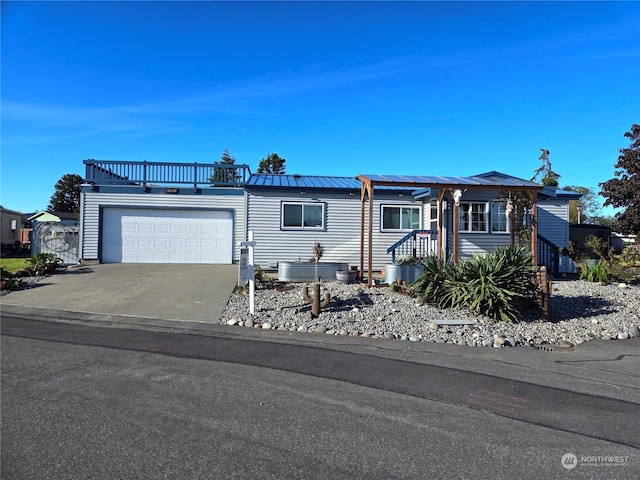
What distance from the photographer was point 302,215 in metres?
15.5

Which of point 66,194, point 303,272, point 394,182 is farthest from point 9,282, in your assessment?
point 66,194

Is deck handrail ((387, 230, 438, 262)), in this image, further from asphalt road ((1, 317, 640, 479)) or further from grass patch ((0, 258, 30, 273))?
grass patch ((0, 258, 30, 273))

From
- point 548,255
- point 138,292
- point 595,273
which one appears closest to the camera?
point 138,292

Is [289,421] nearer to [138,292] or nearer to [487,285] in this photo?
[487,285]

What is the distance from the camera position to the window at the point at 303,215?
1544 cm

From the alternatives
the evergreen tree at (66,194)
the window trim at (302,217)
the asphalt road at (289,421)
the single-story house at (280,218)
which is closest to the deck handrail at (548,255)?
the single-story house at (280,218)

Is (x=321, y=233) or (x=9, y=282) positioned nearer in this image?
(x=9, y=282)

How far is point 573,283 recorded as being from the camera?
12.1 meters

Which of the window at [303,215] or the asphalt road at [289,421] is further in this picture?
the window at [303,215]

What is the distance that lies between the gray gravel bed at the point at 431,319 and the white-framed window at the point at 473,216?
16.7 ft

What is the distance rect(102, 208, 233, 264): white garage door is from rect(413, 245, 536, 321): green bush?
33.0 feet

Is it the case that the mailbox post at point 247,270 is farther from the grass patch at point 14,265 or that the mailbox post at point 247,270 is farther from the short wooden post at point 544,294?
the grass patch at point 14,265

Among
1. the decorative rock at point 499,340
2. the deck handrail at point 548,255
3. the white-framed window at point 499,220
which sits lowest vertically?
the decorative rock at point 499,340

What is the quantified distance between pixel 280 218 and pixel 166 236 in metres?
4.91
